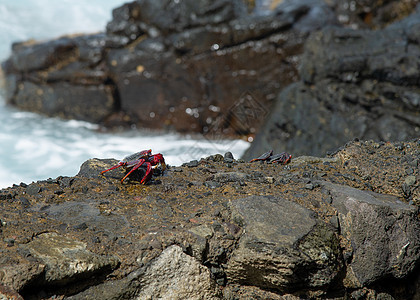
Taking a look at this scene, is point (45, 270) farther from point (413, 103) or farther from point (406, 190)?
point (413, 103)

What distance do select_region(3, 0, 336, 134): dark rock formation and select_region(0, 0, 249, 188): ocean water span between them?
577 mm

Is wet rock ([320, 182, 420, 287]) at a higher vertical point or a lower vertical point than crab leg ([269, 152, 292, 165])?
lower

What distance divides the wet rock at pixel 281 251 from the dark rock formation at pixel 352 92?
13.3 ft

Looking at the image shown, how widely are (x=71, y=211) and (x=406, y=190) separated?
2.44 meters

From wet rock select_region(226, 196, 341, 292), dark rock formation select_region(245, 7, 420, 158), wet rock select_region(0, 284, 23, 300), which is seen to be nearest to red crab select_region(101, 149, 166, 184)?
wet rock select_region(226, 196, 341, 292)

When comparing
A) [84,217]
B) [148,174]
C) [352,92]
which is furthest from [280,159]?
[352,92]

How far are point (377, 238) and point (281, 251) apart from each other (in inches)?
30.8

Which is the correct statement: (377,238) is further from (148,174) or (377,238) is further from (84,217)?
(84,217)

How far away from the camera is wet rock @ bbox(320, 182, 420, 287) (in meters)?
2.67

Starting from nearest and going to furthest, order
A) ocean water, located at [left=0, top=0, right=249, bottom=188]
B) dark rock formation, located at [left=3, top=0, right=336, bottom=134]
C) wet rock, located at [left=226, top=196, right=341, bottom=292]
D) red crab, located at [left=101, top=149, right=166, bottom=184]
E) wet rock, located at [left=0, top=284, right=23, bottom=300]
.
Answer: wet rock, located at [left=0, top=284, right=23, bottom=300], wet rock, located at [left=226, top=196, right=341, bottom=292], red crab, located at [left=101, top=149, right=166, bottom=184], ocean water, located at [left=0, top=0, right=249, bottom=188], dark rock formation, located at [left=3, top=0, right=336, bottom=134]

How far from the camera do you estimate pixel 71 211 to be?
8.48ft

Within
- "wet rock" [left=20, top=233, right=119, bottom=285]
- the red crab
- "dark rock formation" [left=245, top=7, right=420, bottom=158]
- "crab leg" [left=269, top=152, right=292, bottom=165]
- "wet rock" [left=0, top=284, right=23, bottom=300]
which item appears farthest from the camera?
"dark rock formation" [left=245, top=7, right=420, bottom=158]

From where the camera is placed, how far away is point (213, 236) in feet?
8.19

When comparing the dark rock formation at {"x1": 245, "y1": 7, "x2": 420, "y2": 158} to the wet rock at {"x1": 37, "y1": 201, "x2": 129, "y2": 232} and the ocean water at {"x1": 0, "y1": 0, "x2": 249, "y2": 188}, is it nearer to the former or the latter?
the ocean water at {"x1": 0, "y1": 0, "x2": 249, "y2": 188}
